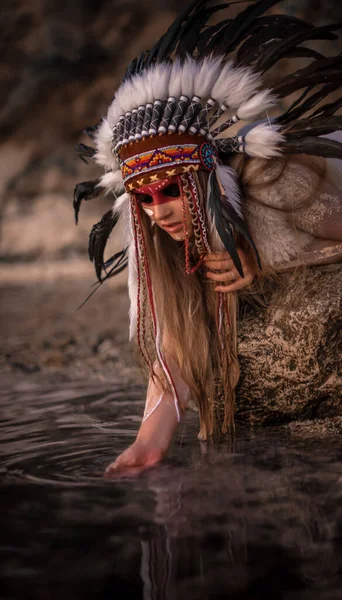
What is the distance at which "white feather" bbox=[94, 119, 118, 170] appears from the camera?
2.40 m

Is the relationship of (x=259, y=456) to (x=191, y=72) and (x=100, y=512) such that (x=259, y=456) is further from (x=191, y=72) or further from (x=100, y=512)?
(x=191, y=72)

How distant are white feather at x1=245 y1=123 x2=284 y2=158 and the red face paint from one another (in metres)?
0.30

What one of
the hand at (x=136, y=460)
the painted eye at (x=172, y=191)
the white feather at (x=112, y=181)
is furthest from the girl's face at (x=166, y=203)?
the hand at (x=136, y=460)

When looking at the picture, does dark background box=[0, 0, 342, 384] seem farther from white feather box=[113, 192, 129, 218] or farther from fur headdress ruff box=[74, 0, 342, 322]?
fur headdress ruff box=[74, 0, 342, 322]

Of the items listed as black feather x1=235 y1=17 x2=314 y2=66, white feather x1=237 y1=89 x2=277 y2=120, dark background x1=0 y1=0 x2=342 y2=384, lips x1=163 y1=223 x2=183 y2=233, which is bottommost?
lips x1=163 y1=223 x2=183 y2=233

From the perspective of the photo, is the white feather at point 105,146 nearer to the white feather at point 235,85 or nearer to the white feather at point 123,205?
the white feather at point 123,205

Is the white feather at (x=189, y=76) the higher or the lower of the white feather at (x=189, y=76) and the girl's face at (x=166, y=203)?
the higher

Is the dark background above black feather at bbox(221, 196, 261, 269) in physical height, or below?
above

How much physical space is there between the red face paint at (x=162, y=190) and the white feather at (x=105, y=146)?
316mm

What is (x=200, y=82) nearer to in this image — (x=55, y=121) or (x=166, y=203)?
(x=166, y=203)

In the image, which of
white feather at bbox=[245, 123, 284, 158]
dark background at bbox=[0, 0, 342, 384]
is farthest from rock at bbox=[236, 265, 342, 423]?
dark background at bbox=[0, 0, 342, 384]

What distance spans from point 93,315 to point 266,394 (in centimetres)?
442

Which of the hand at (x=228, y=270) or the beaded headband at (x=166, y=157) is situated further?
the hand at (x=228, y=270)

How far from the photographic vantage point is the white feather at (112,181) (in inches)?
A: 98.3
